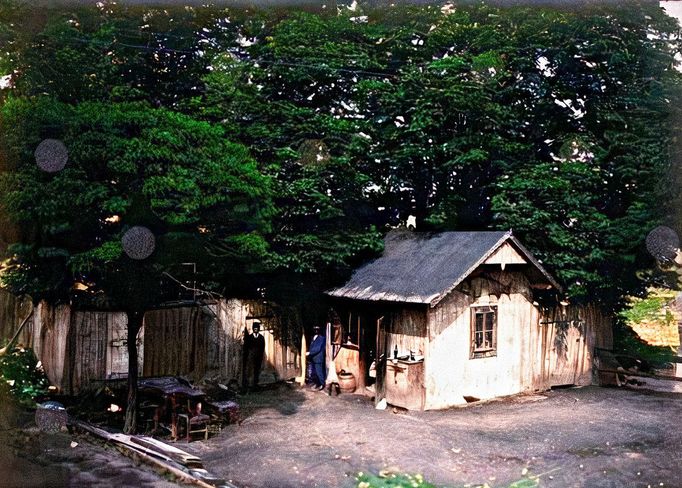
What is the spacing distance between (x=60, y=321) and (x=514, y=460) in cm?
1124

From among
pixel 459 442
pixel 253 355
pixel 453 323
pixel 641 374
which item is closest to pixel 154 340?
pixel 253 355

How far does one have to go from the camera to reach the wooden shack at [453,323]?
16.8 m

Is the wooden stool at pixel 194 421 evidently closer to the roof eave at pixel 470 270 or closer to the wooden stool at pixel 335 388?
the wooden stool at pixel 335 388

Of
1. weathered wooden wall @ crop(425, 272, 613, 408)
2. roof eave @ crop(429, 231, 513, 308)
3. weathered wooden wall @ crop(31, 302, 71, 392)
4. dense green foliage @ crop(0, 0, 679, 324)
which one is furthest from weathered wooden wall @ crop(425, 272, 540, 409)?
weathered wooden wall @ crop(31, 302, 71, 392)

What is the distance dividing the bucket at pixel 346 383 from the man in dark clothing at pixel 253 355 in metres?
2.31

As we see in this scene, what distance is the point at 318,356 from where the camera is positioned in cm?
1955

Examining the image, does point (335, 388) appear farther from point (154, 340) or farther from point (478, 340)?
point (154, 340)

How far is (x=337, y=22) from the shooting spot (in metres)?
21.5

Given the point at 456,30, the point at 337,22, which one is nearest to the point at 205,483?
the point at 337,22

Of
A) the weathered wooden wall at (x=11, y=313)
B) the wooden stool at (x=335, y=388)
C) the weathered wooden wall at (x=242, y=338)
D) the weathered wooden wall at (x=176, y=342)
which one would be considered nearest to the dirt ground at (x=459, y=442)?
the wooden stool at (x=335, y=388)

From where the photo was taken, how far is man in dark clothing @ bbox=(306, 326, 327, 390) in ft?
63.7

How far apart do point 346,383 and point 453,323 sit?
11.9ft

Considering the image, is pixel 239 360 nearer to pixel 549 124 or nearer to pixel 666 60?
pixel 549 124

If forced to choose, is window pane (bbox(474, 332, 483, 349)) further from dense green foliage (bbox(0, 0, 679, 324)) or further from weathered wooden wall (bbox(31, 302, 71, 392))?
weathered wooden wall (bbox(31, 302, 71, 392))
